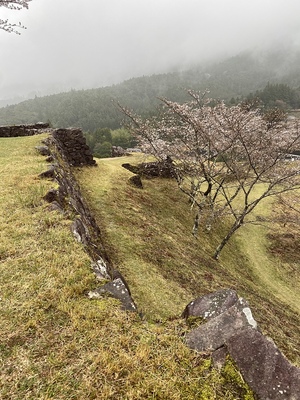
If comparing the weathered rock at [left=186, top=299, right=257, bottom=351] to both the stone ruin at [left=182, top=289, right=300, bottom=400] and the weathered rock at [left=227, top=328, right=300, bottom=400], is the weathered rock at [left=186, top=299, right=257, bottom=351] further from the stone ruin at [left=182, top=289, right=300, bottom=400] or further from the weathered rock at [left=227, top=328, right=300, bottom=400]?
the weathered rock at [left=227, top=328, right=300, bottom=400]

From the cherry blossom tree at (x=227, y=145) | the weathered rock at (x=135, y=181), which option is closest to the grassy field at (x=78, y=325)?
the cherry blossom tree at (x=227, y=145)

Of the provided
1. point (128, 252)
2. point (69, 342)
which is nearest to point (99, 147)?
point (128, 252)

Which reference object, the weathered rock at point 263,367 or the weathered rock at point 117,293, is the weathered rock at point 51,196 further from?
the weathered rock at point 263,367

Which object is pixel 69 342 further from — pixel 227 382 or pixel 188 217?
pixel 188 217

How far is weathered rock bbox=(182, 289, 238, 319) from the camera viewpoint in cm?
564

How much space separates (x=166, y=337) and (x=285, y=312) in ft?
46.9

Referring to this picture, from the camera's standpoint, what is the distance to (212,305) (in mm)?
5816

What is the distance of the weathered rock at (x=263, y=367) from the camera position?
3756 millimetres

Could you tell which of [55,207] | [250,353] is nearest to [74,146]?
[55,207]

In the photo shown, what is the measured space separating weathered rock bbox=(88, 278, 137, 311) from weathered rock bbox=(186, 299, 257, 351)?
1.35 meters

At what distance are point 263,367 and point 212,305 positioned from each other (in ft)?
6.18

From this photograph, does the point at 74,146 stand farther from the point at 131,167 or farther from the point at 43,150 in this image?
the point at 43,150

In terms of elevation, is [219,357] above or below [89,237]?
above

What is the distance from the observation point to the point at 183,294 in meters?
12.3
